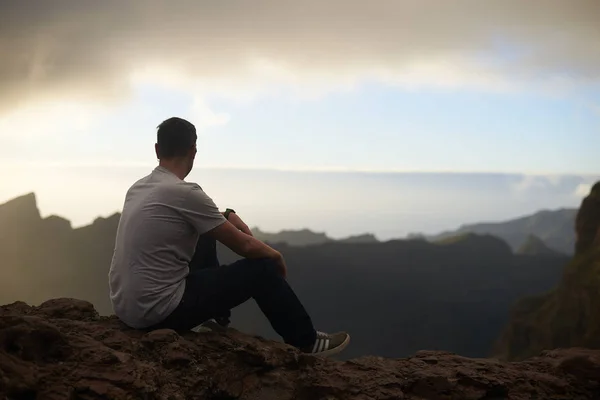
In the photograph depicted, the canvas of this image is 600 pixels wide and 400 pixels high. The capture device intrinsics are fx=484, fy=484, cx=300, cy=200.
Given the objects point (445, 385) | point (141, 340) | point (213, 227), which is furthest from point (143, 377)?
point (445, 385)

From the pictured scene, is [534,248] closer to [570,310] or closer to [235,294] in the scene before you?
[570,310]

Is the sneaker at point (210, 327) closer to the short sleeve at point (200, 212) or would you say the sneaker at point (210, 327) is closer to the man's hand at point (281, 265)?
the man's hand at point (281, 265)

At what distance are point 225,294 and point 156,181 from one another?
138 centimetres

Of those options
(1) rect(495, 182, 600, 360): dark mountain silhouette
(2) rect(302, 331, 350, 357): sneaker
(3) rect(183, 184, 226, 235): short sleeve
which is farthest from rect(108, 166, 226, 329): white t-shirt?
(1) rect(495, 182, 600, 360): dark mountain silhouette

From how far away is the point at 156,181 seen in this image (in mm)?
4934

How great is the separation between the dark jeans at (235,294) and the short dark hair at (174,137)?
130 centimetres

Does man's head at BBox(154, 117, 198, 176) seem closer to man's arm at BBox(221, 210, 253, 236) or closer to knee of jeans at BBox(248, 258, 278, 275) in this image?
man's arm at BBox(221, 210, 253, 236)

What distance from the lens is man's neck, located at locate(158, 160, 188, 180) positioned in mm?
5070

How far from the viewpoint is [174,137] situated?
501 cm

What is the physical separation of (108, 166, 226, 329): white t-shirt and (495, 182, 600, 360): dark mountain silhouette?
3960 cm

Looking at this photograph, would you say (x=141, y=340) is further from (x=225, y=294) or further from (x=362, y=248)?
(x=362, y=248)

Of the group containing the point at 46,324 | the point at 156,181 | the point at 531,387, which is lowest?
the point at 531,387

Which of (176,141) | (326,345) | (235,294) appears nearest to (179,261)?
(235,294)

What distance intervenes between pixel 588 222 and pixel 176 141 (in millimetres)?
53150
